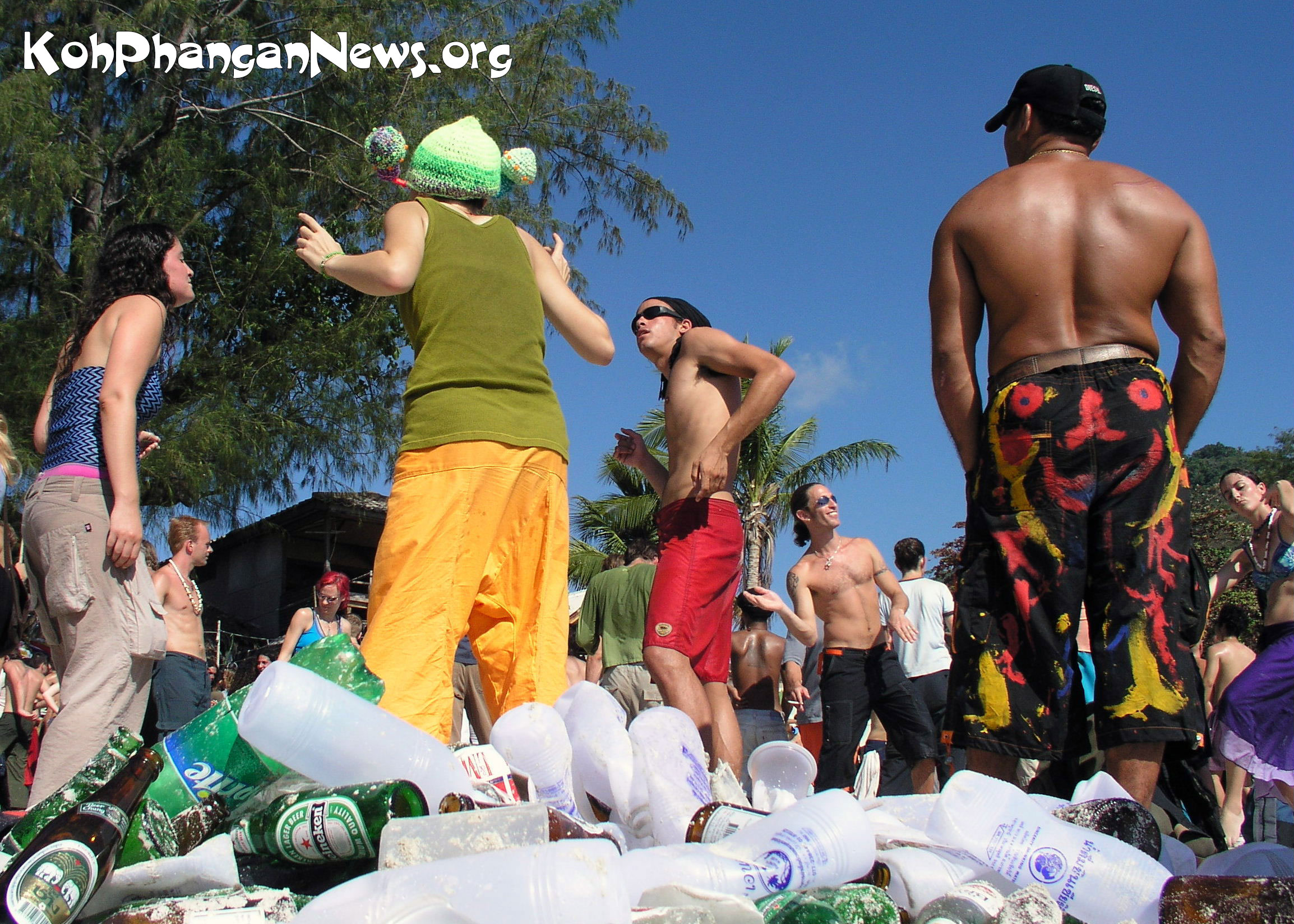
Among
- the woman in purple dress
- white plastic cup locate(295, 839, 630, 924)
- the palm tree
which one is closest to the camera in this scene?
white plastic cup locate(295, 839, 630, 924)

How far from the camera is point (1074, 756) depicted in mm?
2408

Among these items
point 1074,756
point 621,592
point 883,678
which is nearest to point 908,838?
point 1074,756

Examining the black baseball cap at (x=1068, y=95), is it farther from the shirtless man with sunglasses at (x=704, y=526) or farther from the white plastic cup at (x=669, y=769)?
the white plastic cup at (x=669, y=769)

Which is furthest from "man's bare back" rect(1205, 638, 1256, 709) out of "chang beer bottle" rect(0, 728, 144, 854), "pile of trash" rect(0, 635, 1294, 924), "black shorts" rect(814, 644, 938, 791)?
"chang beer bottle" rect(0, 728, 144, 854)

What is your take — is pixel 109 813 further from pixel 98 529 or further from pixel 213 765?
pixel 98 529

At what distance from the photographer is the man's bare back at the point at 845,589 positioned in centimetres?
609

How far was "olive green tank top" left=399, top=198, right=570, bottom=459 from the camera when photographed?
110 inches

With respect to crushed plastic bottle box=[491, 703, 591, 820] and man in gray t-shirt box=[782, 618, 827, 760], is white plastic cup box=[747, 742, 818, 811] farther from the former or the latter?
man in gray t-shirt box=[782, 618, 827, 760]

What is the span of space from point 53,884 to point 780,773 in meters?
1.78

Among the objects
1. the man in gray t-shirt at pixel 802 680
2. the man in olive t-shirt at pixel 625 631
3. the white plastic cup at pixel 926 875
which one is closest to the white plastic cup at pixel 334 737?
the white plastic cup at pixel 926 875

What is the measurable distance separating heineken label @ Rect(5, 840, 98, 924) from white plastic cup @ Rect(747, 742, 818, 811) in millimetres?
1614

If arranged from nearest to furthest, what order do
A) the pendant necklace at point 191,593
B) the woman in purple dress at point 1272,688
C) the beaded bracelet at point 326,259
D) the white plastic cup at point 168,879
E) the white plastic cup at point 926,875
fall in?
the white plastic cup at point 168,879 < the white plastic cup at point 926,875 < the beaded bracelet at point 326,259 < the woman in purple dress at point 1272,688 < the pendant necklace at point 191,593

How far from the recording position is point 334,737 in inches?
72.2

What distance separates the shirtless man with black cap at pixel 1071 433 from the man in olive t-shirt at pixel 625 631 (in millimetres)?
4053
